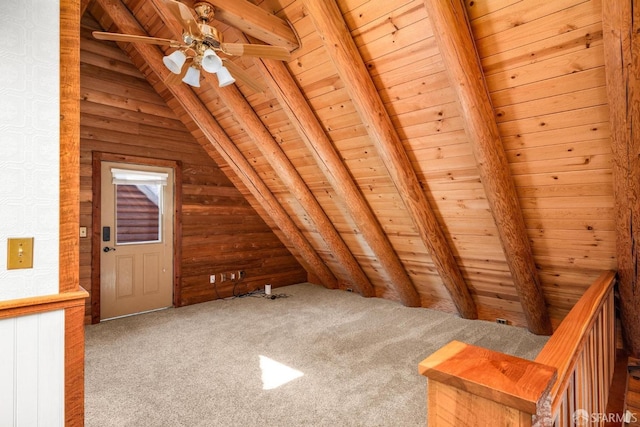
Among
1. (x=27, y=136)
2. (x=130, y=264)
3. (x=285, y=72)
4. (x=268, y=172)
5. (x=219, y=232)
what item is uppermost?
(x=285, y=72)

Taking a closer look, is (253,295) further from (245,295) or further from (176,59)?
(176,59)

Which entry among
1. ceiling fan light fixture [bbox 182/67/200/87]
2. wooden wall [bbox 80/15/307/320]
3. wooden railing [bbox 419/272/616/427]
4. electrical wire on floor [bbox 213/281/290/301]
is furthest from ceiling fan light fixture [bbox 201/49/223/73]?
electrical wire on floor [bbox 213/281/290/301]

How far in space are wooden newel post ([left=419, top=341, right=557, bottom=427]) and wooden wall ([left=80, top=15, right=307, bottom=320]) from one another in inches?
158

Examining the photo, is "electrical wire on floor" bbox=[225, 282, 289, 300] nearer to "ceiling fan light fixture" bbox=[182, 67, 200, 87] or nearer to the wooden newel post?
"ceiling fan light fixture" bbox=[182, 67, 200, 87]

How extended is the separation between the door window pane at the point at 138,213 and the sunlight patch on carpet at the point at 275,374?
2.36m

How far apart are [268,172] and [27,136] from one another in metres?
2.85

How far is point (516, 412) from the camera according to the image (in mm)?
641

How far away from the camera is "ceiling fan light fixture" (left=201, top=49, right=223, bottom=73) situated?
6.10 feet

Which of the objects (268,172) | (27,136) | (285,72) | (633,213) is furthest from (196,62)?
(633,213)

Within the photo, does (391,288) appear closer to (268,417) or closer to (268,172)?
(268,172)

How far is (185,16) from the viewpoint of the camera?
1706 mm

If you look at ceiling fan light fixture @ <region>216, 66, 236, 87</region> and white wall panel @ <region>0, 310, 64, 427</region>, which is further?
ceiling fan light fixture @ <region>216, 66, 236, 87</region>

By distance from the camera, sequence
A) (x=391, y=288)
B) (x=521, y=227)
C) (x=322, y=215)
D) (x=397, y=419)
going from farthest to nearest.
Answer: (x=391, y=288), (x=322, y=215), (x=521, y=227), (x=397, y=419)

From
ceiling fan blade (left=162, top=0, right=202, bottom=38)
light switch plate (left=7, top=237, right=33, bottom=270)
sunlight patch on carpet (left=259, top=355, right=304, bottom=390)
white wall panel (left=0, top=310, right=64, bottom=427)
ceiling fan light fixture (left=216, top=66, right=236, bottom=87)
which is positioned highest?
ceiling fan blade (left=162, top=0, right=202, bottom=38)
